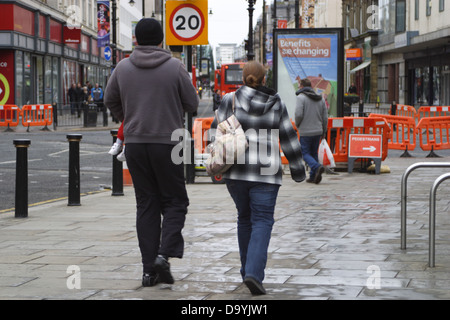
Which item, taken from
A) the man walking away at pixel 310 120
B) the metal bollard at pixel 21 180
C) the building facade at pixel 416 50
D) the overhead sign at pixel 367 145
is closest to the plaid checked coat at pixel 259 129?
the metal bollard at pixel 21 180

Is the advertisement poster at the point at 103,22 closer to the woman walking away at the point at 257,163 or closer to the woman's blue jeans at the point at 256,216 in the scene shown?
the woman walking away at the point at 257,163

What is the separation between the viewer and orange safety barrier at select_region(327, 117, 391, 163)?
16281 millimetres

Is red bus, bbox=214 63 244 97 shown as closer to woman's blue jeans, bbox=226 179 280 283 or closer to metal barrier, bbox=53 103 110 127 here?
metal barrier, bbox=53 103 110 127

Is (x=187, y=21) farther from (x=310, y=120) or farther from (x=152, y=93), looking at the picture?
(x=152, y=93)

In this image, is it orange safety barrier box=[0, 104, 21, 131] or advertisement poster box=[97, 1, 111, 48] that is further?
advertisement poster box=[97, 1, 111, 48]

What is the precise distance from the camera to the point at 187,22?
44.1 ft

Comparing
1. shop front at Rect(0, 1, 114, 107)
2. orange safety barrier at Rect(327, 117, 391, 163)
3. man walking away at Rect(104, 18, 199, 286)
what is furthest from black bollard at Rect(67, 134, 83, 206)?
shop front at Rect(0, 1, 114, 107)

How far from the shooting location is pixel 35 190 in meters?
13.5

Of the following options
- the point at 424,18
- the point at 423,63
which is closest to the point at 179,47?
the point at 424,18

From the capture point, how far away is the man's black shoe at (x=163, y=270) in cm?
602

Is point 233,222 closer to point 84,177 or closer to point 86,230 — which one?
point 86,230

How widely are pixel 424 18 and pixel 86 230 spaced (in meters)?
39.2

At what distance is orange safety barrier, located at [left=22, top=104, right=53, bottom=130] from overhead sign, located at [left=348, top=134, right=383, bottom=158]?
749 inches
